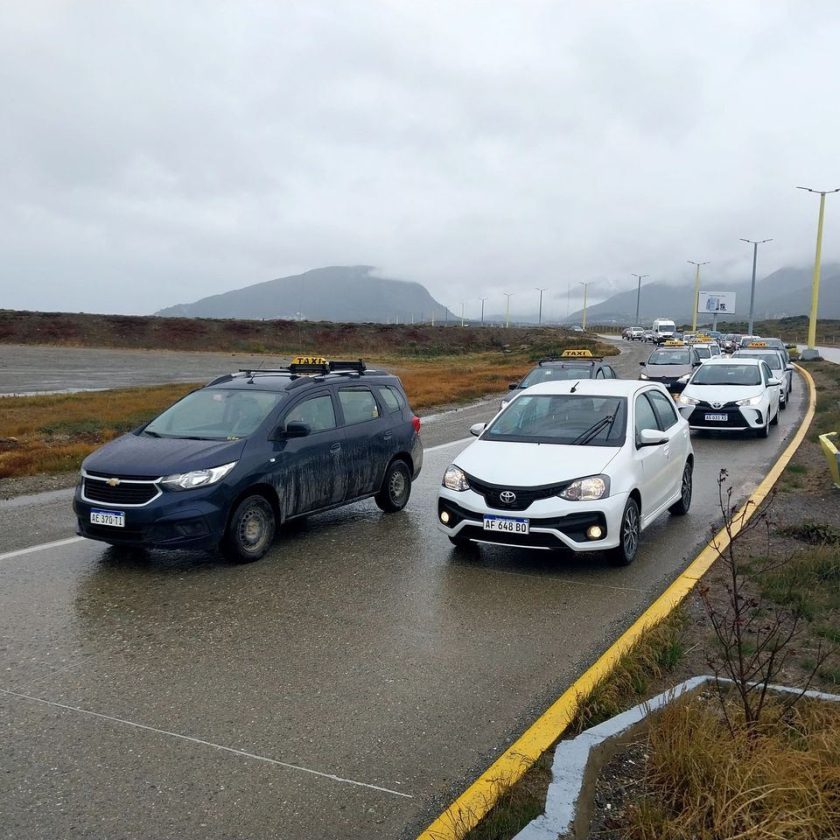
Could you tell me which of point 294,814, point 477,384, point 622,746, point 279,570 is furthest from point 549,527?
point 477,384

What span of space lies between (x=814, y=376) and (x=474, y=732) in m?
36.1

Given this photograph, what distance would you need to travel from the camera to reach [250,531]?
746cm

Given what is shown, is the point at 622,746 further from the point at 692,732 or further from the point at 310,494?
the point at 310,494

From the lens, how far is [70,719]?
4.43 m

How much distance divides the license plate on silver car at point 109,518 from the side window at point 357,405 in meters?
2.66

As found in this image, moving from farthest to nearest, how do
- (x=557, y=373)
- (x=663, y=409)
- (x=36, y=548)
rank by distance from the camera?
(x=557, y=373), (x=663, y=409), (x=36, y=548)

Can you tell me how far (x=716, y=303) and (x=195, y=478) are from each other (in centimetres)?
11577

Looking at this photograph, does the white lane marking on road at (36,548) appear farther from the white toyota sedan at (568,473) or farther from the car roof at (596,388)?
the car roof at (596,388)

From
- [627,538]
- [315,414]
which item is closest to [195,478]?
[315,414]

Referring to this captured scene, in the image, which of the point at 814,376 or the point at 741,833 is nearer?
the point at 741,833

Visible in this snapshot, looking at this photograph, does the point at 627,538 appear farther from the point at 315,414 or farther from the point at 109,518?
the point at 109,518

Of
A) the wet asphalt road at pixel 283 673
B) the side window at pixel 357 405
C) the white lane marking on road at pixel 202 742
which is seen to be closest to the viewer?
the wet asphalt road at pixel 283 673

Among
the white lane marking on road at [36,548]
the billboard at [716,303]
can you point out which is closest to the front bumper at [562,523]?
the white lane marking on road at [36,548]

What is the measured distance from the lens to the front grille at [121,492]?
702cm
